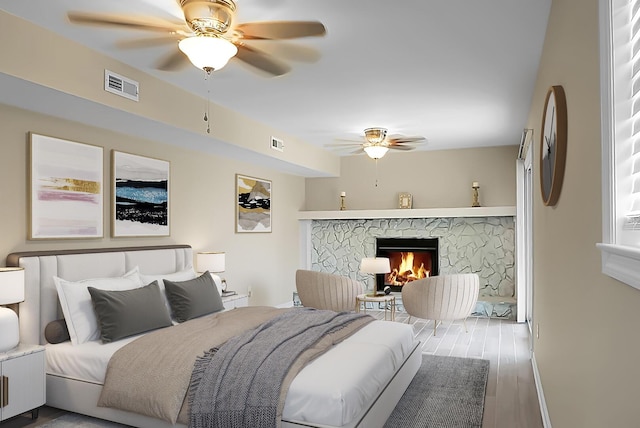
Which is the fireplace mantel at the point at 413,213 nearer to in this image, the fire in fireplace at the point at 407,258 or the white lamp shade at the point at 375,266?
the fire in fireplace at the point at 407,258

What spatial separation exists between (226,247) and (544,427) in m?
4.34

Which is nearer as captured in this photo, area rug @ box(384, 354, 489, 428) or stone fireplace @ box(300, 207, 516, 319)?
area rug @ box(384, 354, 489, 428)

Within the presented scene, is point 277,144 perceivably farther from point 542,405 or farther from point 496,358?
point 542,405

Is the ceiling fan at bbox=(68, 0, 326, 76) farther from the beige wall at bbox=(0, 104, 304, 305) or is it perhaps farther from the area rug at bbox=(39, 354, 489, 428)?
the area rug at bbox=(39, 354, 489, 428)

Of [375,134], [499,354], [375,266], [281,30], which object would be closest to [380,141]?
[375,134]

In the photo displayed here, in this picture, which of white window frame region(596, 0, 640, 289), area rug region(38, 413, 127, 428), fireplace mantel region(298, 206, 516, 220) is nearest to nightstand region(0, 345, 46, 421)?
area rug region(38, 413, 127, 428)

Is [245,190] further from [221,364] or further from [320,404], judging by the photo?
[320,404]

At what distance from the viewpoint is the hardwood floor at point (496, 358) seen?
3.44 m

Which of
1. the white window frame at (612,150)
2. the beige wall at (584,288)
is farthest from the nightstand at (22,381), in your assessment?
the white window frame at (612,150)

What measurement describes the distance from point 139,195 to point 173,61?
2093 millimetres

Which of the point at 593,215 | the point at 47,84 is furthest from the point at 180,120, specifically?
the point at 593,215

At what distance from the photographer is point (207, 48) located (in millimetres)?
2707

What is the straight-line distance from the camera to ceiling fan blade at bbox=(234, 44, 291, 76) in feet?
10.2

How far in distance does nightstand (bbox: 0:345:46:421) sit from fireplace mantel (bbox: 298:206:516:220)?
5378 mm
